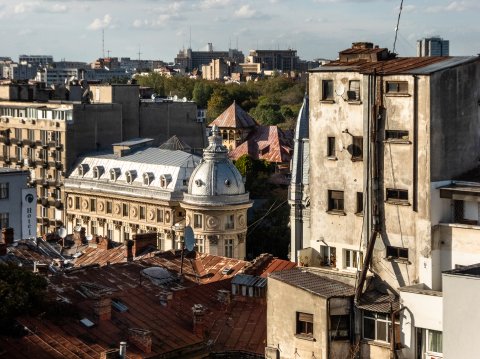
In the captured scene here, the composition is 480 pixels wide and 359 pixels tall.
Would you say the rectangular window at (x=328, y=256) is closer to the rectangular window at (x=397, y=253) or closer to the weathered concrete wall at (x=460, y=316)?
the rectangular window at (x=397, y=253)

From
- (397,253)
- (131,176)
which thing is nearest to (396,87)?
(397,253)

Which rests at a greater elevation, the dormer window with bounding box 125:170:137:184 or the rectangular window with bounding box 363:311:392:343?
the dormer window with bounding box 125:170:137:184

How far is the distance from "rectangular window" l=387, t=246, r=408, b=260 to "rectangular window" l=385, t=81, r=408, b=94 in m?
4.17

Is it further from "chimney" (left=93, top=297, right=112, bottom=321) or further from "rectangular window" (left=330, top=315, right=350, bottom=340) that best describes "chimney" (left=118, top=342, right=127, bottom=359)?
"rectangular window" (left=330, top=315, right=350, bottom=340)

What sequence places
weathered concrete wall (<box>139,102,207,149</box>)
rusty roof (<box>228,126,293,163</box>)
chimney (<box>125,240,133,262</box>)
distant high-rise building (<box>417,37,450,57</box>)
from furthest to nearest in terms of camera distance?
1. rusty roof (<box>228,126,293,163</box>)
2. weathered concrete wall (<box>139,102,207,149</box>)
3. chimney (<box>125,240,133,262</box>)
4. distant high-rise building (<box>417,37,450,57</box>)

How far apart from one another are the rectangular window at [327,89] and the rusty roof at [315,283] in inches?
194

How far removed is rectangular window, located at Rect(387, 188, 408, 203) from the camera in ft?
105

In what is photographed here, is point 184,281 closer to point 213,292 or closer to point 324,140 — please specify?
point 213,292

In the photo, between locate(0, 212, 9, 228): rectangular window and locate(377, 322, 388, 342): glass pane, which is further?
locate(0, 212, 9, 228): rectangular window

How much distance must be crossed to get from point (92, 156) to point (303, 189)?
25.6m

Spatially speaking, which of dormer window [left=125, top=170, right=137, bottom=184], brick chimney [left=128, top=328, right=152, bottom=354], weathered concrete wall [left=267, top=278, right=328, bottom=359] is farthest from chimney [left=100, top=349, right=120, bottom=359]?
dormer window [left=125, top=170, right=137, bottom=184]

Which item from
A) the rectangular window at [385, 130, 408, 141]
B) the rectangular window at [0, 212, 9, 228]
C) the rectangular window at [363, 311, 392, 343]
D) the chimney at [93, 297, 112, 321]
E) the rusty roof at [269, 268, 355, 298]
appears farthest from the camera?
the rectangular window at [0, 212, 9, 228]

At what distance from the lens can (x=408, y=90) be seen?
104ft

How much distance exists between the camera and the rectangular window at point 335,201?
3372 cm
